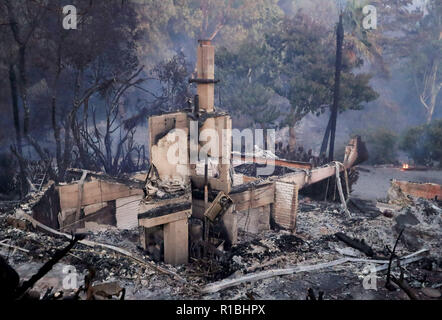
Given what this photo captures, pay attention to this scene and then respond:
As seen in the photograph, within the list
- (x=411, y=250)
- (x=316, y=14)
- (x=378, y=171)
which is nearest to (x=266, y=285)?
(x=411, y=250)

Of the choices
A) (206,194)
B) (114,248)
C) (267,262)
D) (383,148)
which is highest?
(206,194)

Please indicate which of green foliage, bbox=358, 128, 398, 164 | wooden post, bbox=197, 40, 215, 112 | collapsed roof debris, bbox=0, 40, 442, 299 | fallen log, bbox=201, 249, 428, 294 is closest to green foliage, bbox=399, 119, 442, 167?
green foliage, bbox=358, 128, 398, 164

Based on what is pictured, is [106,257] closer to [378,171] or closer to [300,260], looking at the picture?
[300,260]

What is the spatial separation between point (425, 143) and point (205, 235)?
19627 mm

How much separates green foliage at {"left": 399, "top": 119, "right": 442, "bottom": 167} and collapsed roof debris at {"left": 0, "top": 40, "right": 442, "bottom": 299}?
40.4 ft

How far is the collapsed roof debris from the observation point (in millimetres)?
6973

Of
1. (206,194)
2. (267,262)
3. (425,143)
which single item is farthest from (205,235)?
(425,143)

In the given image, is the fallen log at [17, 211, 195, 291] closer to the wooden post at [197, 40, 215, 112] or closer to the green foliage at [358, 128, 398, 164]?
the wooden post at [197, 40, 215, 112]

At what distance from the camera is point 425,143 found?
2298 cm

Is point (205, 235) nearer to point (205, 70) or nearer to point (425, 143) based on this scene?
point (205, 70)

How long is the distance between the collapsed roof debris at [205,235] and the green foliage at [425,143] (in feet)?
40.4

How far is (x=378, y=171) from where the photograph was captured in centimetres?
2102

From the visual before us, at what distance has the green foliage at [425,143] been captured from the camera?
22.1m
